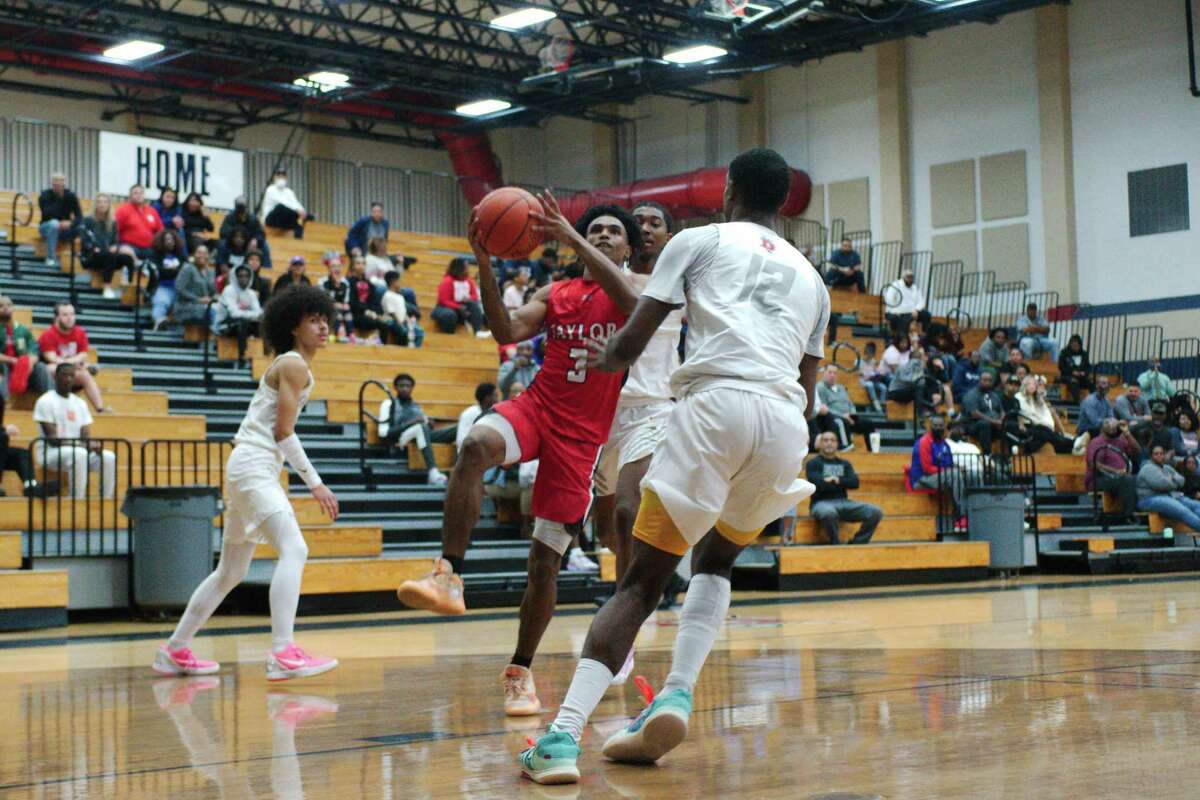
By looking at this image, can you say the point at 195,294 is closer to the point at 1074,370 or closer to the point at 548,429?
the point at 548,429

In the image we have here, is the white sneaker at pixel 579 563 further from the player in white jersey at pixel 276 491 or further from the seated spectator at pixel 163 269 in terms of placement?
the seated spectator at pixel 163 269

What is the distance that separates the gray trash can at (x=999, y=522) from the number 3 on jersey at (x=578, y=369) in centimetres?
1101

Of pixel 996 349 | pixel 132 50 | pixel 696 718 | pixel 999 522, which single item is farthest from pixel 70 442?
pixel 132 50

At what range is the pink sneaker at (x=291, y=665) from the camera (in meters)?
6.50

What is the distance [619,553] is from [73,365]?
8.03 metres

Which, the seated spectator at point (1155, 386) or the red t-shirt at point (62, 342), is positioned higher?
the red t-shirt at point (62, 342)

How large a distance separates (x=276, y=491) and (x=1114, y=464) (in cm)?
1471

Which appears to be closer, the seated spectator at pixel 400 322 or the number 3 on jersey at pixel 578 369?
the number 3 on jersey at pixel 578 369

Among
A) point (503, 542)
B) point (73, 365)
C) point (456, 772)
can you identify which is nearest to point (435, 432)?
point (503, 542)

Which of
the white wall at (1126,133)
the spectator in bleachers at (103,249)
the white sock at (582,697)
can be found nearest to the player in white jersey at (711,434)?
the white sock at (582,697)

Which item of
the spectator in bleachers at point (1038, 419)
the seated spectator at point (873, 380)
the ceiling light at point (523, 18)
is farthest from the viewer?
the ceiling light at point (523, 18)

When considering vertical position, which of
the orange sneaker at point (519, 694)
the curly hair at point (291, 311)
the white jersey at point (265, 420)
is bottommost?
the orange sneaker at point (519, 694)

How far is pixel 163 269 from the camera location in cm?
1703

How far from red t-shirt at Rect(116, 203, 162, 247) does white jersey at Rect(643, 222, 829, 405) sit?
49.8ft
